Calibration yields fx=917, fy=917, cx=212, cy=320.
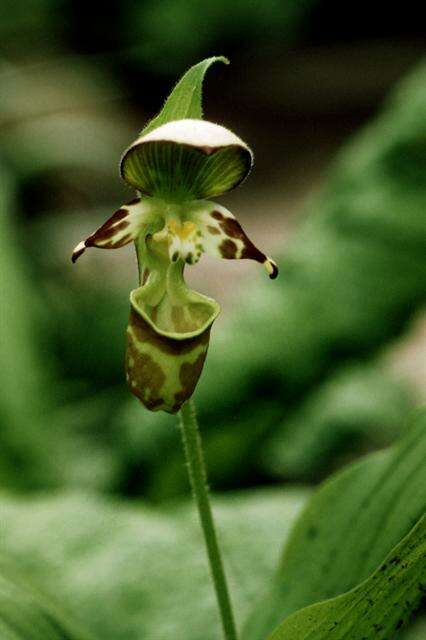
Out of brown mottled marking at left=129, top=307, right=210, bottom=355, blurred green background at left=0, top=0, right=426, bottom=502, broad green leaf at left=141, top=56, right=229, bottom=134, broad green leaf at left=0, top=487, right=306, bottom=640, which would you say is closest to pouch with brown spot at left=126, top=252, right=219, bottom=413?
brown mottled marking at left=129, top=307, right=210, bottom=355

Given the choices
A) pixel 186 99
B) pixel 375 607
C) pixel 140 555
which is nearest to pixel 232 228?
pixel 186 99

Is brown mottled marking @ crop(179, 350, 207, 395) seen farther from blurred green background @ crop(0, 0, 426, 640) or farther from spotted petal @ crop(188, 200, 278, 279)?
blurred green background @ crop(0, 0, 426, 640)

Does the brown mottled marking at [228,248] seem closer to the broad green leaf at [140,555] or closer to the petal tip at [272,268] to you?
the petal tip at [272,268]

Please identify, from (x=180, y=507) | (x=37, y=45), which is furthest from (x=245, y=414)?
(x=37, y=45)

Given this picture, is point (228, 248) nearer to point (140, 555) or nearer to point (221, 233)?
point (221, 233)

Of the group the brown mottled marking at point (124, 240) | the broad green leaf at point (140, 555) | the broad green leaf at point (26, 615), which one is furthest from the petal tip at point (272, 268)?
the broad green leaf at point (140, 555)

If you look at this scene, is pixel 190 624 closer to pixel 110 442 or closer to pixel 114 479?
pixel 114 479
